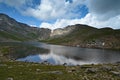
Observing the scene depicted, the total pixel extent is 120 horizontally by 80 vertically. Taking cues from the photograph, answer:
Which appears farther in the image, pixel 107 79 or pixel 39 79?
pixel 107 79

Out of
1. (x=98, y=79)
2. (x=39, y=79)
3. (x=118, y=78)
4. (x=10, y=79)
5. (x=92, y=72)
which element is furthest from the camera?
(x=92, y=72)

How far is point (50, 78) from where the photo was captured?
76.8ft

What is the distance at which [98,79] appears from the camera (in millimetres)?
25422

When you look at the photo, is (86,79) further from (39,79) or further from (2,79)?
(2,79)

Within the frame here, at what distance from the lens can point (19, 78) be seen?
22156mm

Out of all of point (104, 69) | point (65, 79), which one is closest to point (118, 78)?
point (104, 69)

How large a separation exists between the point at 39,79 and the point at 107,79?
11282 millimetres

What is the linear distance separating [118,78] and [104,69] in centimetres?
755

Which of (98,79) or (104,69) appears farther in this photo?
(104,69)

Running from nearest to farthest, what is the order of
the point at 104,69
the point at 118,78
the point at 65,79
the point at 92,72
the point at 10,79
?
1. the point at 10,79
2. the point at 65,79
3. the point at 118,78
4. the point at 92,72
5. the point at 104,69

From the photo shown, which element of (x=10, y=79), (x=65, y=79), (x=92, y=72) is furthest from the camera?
(x=92, y=72)

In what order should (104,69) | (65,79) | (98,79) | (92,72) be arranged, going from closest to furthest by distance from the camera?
(65,79) < (98,79) < (92,72) < (104,69)

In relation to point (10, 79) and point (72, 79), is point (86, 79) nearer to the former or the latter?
point (72, 79)

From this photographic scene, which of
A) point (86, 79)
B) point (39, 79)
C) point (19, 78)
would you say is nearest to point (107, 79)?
point (86, 79)
